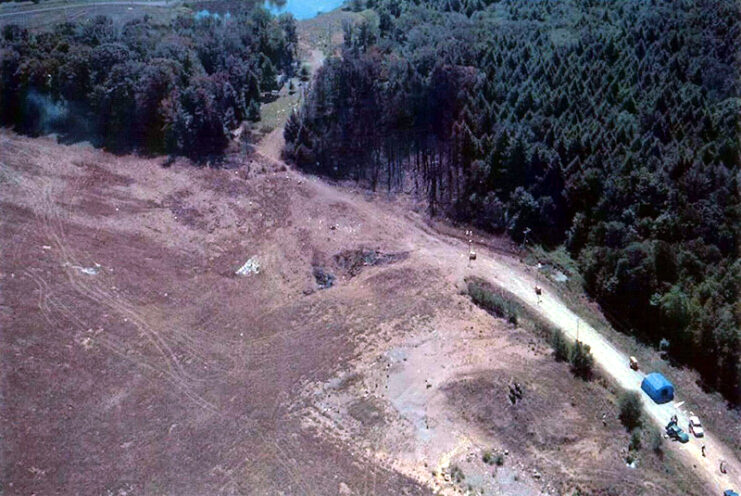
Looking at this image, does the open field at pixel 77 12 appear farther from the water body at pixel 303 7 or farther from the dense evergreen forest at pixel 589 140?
the dense evergreen forest at pixel 589 140

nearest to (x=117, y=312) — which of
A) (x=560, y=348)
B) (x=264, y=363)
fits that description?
(x=264, y=363)

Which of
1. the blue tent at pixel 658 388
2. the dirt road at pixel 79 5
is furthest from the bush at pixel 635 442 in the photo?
the dirt road at pixel 79 5

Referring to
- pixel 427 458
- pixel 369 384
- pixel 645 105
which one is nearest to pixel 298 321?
pixel 369 384

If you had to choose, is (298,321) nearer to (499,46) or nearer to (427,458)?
(427,458)

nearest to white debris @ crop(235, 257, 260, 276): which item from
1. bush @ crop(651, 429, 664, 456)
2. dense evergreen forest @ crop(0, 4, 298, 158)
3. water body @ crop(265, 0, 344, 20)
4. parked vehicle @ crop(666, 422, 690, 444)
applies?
dense evergreen forest @ crop(0, 4, 298, 158)

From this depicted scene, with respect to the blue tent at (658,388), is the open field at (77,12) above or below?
above

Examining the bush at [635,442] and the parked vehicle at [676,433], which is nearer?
the bush at [635,442]
